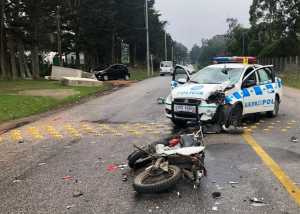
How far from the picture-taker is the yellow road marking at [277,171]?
657 centimetres

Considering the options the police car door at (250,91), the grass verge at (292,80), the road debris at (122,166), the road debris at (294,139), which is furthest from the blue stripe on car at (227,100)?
the grass verge at (292,80)

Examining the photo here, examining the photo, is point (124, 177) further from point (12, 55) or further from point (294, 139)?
point (12, 55)

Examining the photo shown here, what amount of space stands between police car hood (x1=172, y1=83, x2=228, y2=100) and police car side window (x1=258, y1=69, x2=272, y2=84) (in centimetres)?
197

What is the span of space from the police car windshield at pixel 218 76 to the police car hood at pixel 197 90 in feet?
1.57

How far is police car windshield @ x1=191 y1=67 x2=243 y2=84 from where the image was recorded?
13.1 metres

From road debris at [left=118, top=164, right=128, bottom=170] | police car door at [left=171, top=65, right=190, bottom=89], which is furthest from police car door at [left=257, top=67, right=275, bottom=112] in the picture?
road debris at [left=118, top=164, right=128, bottom=170]

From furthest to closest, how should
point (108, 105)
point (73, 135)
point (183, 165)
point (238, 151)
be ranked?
point (108, 105), point (73, 135), point (238, 151), point (183, 165)

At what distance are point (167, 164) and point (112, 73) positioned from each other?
1616 inches

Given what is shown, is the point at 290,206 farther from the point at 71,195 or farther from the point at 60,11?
the point at 60,11

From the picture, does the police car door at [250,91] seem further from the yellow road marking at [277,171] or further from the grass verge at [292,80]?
the grass verge at [292,80]

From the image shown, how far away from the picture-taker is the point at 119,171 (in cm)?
798

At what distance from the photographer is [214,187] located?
6.90 m

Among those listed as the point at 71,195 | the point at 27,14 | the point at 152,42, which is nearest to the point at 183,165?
the point at 71,195

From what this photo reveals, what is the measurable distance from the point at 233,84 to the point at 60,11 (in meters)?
40.4
